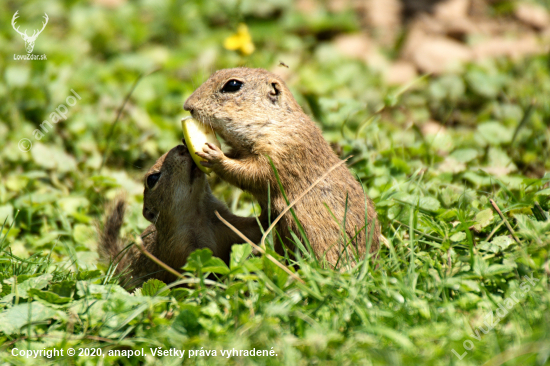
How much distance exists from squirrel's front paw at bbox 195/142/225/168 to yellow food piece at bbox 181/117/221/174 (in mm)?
79

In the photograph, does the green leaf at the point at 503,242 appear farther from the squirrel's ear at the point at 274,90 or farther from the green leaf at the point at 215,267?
the squirrel's ear at the point at 274,90

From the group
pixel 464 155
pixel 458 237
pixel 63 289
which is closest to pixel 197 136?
pixel 63 289

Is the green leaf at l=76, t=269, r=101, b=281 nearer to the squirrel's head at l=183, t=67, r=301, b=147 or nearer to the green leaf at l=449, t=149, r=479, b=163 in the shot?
the squirrel's head at l=183, t=67, r=301, b=147

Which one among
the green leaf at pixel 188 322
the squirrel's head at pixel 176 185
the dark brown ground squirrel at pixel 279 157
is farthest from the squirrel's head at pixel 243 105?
the green leaf at pixel 188 322

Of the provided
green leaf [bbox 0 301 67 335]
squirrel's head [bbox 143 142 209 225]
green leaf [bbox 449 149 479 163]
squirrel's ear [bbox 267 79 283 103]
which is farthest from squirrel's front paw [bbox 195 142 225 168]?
green leaf [bbox 449 149 479 163]

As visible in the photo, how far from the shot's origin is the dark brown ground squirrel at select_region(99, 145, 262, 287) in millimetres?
4484

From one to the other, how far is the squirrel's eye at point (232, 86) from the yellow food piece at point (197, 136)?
13.7 inches

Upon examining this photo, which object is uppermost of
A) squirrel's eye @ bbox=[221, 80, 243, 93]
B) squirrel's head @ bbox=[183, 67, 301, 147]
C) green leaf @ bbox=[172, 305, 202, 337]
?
squirrel's eye @ bbox=[221, 80, 243, 93]

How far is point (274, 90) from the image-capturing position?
171 inches

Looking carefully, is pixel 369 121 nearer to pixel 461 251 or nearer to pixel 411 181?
pixel 411 181

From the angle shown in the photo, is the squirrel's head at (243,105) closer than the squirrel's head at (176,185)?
Yes

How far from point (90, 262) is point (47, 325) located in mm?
1303

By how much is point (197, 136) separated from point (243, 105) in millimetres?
447

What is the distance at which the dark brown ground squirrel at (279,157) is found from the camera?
155 inches
